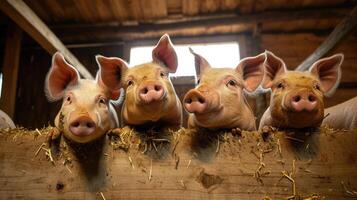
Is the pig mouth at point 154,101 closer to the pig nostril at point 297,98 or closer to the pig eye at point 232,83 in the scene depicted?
the pig eye at point 232,83

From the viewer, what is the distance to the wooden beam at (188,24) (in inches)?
210

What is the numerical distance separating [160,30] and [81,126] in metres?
4.01

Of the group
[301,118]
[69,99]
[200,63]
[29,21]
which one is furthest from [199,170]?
[29,21]

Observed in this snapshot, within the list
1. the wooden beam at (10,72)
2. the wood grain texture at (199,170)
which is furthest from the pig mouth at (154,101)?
the wooden beam at (10,72)

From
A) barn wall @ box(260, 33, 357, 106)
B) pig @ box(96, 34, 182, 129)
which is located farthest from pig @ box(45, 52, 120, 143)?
barn wall @ box(260, 33, 357, 106)

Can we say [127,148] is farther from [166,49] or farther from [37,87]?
[37,87]

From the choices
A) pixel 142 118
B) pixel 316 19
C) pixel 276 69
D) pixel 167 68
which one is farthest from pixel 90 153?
pixel 316 19

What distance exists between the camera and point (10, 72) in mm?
4766

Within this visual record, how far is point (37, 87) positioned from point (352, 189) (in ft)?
18.1

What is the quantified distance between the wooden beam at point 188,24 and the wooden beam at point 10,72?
69cm

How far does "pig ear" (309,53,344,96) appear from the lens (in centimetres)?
223

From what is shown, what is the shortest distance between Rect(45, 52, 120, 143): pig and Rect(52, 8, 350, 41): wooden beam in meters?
3.31

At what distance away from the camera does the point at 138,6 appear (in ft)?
17.0

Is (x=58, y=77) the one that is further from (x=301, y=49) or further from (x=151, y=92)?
(x=301, y=49)
